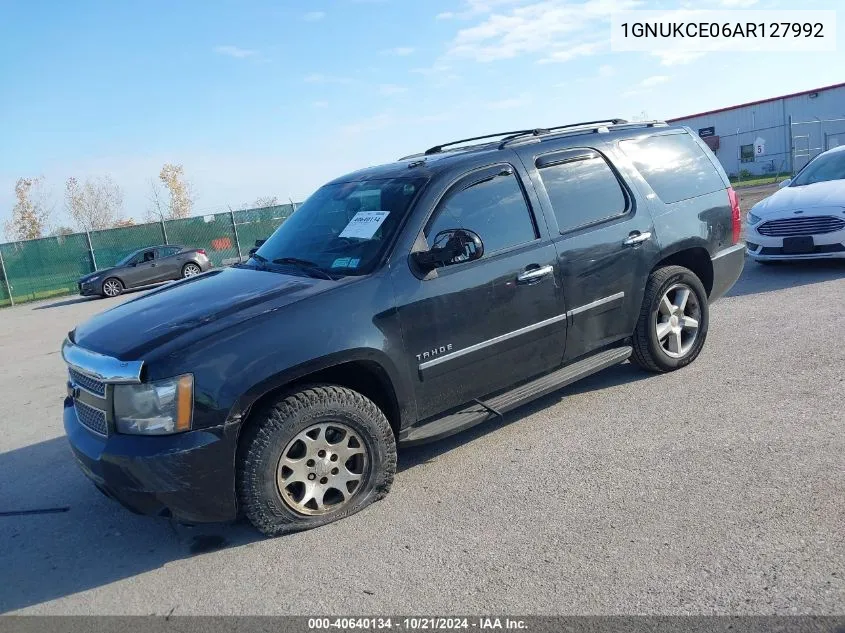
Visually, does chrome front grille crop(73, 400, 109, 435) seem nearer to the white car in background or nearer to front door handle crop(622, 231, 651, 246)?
front door handle crop(622, 231, 651, 246)

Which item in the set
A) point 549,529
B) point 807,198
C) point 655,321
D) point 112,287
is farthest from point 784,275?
point 112,287

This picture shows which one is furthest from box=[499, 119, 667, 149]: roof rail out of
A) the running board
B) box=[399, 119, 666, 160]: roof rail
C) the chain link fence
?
the chain link fence

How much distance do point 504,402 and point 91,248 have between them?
24486 millimetres

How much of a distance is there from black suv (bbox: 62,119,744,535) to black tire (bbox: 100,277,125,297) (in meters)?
17.0

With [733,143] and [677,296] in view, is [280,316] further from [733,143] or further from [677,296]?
[733,143]

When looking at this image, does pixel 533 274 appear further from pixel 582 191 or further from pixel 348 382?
pixel 348 382

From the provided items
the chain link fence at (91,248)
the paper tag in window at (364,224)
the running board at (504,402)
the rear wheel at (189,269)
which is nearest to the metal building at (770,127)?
the chain link fence at (91,248)

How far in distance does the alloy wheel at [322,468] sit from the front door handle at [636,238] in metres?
2.53

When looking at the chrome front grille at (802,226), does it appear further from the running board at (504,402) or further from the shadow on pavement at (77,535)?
the shadow on pavement at (77,535)

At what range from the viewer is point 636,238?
Answer: 499 centimetres

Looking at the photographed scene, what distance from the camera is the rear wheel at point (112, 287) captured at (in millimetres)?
19953

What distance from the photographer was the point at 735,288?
8461mm

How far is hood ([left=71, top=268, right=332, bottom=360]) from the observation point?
11.5 ft

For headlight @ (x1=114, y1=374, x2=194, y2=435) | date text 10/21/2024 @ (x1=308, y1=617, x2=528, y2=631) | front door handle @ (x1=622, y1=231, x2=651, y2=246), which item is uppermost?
front door handle @ (x1=622, y1=231, x2=651, y2=246)
